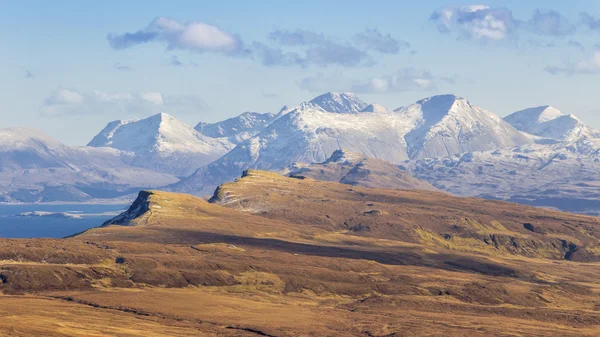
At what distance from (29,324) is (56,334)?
7.41 m

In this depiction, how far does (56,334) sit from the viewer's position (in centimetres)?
19212

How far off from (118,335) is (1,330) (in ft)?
73.5

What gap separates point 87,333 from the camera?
19700 centimetres

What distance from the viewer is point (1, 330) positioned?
186m

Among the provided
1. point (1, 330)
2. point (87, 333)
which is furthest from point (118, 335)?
point (1, 330)

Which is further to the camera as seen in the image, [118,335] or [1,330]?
[118,335]

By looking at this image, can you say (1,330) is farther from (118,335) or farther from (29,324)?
(118,335)

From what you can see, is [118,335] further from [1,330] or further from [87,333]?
[1,330]

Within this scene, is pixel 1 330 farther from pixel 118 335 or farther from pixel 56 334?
pixel 118 335

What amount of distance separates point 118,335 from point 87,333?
5.86 meters

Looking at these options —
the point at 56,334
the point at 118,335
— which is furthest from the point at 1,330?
the point at 118,335
